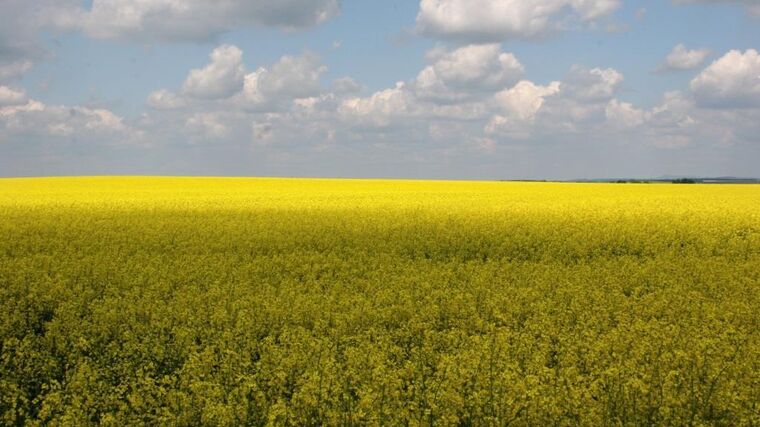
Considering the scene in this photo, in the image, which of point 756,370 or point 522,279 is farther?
point 522,279

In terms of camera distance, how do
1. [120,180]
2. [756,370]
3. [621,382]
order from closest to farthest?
[621,382]
[756,370]
[120,180]

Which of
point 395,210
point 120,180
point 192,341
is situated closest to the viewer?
point 192,341

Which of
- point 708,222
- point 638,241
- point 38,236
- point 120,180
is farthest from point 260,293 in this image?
point 120,180

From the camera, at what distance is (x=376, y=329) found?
821 centimetres

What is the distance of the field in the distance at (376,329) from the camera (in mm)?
5586

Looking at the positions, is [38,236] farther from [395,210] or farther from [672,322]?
[672,322]

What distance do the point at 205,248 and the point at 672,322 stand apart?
10.6 meters

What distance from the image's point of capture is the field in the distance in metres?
5.59

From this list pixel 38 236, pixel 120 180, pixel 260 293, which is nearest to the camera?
pixel 260 293

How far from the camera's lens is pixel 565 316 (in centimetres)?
878

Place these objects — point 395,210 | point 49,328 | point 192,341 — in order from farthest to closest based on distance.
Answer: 1. point 395,210
2. point 49,328
3. point 192,341

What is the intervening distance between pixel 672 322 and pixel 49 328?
8.39 metres

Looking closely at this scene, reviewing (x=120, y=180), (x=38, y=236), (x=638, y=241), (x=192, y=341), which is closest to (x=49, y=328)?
(x=192, y=341)

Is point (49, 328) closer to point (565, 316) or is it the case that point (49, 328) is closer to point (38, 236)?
point (565, 316)
